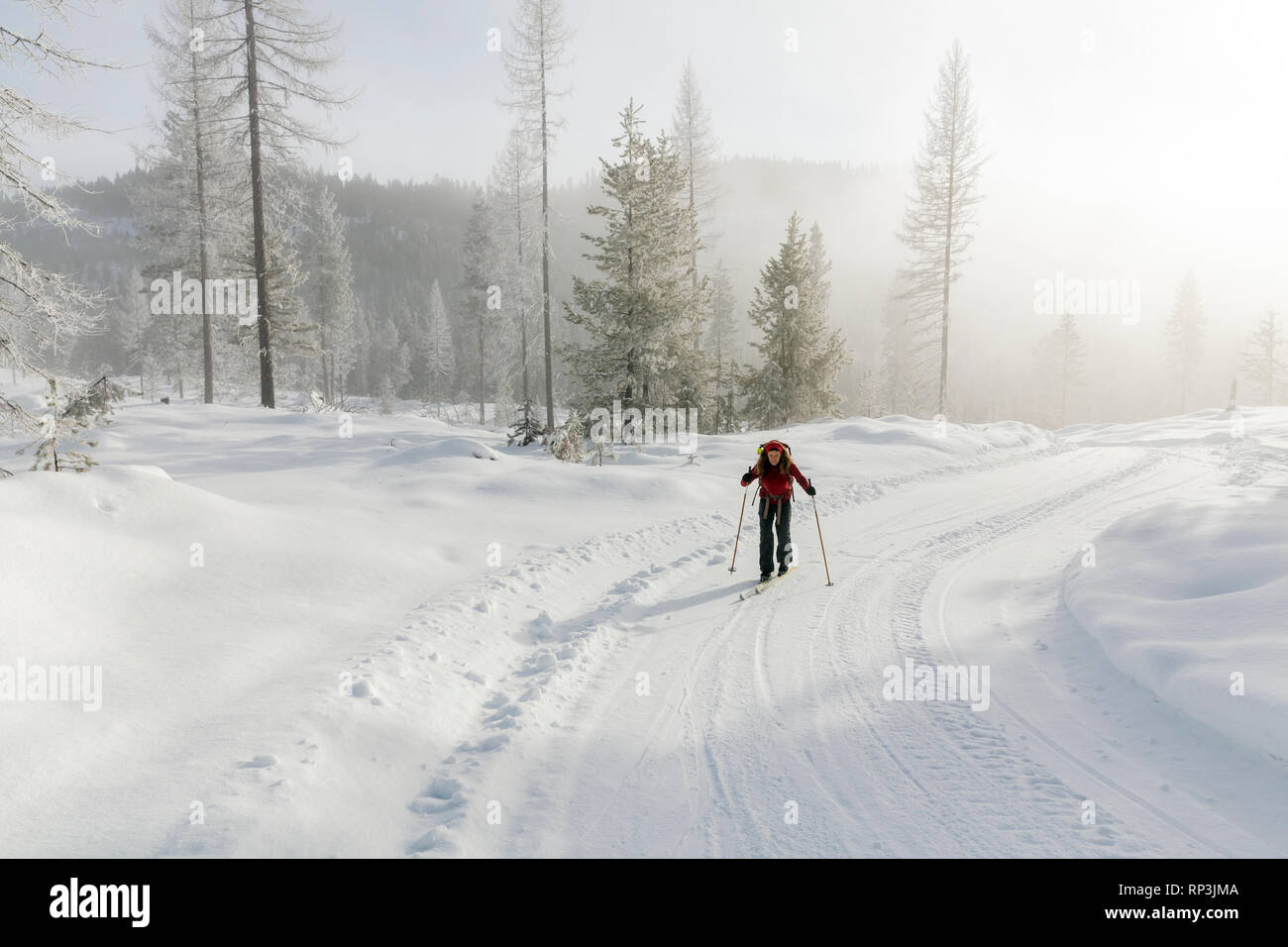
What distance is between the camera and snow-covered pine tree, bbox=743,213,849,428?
1000 inches

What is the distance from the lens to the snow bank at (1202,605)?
4004 millimetres

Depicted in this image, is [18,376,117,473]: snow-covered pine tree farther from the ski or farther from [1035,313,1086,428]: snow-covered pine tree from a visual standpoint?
[1035,313,1086,428]: snow-covered pine tree

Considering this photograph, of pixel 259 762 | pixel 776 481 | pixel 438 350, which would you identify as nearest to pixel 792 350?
pixel 776 481

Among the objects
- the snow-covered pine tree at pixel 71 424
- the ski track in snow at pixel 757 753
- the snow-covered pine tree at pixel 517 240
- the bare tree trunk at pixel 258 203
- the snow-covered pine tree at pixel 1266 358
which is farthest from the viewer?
the snow-covered pine tree at pixel 1266 358

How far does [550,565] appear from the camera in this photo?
8.03 meters

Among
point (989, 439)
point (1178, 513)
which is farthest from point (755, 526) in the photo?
point (989, 439)

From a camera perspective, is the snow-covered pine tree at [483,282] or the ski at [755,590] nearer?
the ski at [755,590]

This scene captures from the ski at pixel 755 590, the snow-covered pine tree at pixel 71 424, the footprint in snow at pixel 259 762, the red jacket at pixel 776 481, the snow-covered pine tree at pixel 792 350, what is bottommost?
the footprint in snow at pixel 259 762

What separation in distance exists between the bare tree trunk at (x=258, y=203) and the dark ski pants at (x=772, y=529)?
17374 millimetres

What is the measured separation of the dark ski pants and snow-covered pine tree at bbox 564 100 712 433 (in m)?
12.3

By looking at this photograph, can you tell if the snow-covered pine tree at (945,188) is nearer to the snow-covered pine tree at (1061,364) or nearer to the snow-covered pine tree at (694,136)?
the snow-covered pine tree at (694,136)

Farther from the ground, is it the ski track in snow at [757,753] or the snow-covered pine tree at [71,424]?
the snow-covered pine tree at [71,424]

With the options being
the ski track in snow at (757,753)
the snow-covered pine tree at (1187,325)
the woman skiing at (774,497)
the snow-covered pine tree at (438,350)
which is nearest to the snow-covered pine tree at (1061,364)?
the snow-covered pine tree at (1187,325)
